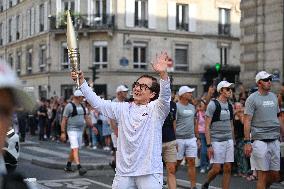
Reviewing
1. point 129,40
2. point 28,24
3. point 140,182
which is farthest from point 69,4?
point 140,182

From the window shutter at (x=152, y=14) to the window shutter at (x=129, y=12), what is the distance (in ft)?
4.54

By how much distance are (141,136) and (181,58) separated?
36.4 metres

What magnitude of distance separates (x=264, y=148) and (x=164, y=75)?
3053 mm

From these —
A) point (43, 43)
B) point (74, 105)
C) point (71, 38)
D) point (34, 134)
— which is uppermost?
point (43, 43)

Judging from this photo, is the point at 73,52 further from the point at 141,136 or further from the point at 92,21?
the point at 92,21

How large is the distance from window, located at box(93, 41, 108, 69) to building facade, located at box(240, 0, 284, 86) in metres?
19.6

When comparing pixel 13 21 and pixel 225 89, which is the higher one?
pixel 13 21

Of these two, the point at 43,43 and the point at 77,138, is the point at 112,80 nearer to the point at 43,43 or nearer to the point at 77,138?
the point at 43,43

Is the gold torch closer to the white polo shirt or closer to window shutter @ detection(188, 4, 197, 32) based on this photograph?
the white polo shirt

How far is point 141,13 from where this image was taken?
4028 cm

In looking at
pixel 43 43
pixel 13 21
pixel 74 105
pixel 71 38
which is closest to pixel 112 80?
pixel 43 43

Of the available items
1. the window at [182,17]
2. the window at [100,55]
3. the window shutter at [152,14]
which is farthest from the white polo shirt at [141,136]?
the window at [182,17]

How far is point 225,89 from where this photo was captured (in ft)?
29.1

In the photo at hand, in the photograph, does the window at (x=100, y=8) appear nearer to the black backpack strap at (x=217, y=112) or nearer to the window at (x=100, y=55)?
the window at (x=100, y=55)
